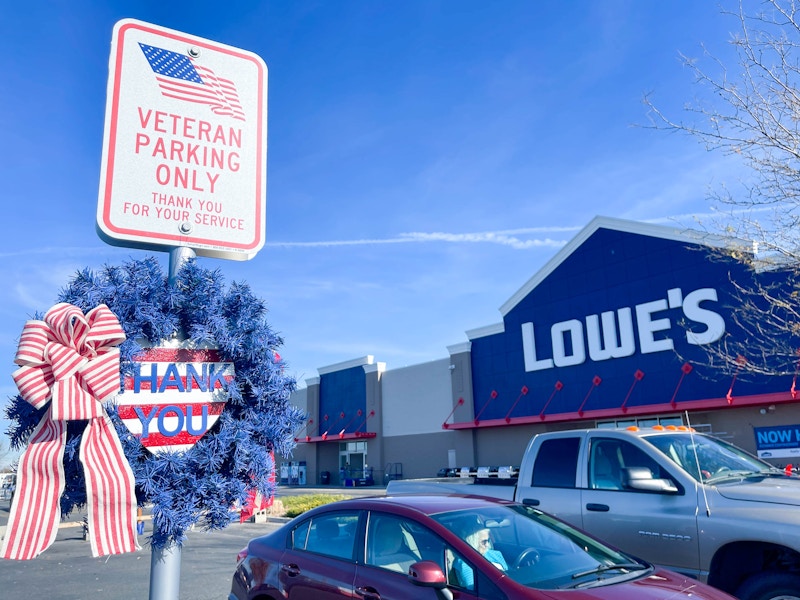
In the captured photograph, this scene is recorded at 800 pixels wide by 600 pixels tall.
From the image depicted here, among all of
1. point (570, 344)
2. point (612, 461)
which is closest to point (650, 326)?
point (570, 344)

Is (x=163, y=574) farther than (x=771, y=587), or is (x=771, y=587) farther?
(x=771, y=587)

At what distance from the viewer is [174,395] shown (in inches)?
174

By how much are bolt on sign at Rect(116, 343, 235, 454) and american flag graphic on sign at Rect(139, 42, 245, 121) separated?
190cm

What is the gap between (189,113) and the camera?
503 cm

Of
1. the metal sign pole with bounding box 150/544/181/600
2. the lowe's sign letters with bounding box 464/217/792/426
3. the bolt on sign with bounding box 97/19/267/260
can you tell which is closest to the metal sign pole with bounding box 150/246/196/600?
the metal sign pole with bounding box 150/544/181/600

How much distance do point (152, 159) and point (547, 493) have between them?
16.1 feet

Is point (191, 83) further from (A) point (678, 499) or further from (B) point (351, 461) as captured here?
(B) point (351, 461)

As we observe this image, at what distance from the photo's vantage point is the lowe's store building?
73.8 ft

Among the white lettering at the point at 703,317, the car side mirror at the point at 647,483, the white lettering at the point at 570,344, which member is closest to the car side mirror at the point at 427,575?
the car side mirror at the point at 647,483

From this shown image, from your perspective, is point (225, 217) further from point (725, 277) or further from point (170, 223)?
point (725, 277)

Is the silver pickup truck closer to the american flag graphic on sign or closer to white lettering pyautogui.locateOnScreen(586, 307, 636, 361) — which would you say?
the american flag graphic on sign

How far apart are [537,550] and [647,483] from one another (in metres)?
2.07

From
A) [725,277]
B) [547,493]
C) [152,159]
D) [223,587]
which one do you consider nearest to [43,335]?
[152,159]

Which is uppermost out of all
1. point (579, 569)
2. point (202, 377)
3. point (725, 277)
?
point (725, 277)
